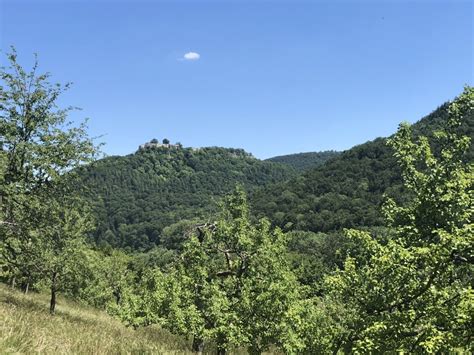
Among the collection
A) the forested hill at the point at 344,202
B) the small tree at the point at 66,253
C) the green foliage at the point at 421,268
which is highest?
the forested hill at the point at 344,202

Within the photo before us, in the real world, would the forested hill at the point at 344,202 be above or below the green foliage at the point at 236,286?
above

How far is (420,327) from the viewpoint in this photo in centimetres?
781

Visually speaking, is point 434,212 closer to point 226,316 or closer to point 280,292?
point 280,292

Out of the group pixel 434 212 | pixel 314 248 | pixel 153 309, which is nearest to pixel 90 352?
pixel 434 212

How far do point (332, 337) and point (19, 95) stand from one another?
1670cm

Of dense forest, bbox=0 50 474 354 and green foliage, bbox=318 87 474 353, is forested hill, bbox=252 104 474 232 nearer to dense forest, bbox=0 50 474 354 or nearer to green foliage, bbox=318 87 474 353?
dense forest, bbox=0 50 474 354

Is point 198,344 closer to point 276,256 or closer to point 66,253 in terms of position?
point 276,256

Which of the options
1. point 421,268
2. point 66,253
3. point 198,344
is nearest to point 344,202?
point 66,253

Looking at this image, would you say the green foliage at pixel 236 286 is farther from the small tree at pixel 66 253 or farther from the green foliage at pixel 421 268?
the small tree at pixel 66 253

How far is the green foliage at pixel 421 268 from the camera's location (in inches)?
291

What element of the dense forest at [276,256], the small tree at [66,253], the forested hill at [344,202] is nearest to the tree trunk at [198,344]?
the dense forest at [276,256]

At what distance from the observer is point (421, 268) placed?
27.5 ft

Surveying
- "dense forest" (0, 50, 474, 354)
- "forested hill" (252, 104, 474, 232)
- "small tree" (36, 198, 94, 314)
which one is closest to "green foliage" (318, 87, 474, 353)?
"dense forest" (0, 50, 474, 354)

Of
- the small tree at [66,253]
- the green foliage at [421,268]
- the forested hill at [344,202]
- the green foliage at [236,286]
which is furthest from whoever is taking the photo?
the forested hill at [344,202]
